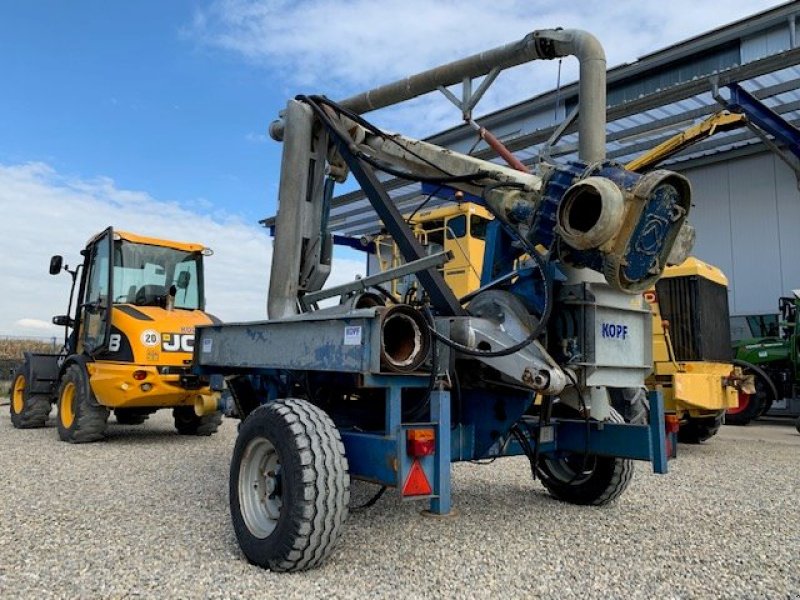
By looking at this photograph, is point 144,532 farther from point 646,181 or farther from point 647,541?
point 646,181

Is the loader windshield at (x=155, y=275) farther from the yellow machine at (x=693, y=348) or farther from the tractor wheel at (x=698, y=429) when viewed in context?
the tractor wheel at (x=698, y=429)

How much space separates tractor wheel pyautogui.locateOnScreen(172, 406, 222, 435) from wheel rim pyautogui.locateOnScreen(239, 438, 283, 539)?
5.47 m

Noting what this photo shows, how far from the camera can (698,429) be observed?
9539mm

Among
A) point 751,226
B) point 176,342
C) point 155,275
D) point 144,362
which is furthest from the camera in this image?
point 751,226

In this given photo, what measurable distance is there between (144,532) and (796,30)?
14231 millimetres

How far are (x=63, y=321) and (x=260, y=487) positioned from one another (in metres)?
6.86

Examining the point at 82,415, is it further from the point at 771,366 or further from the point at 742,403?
the point at 771,366

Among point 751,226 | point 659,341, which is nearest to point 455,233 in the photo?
point 659,341

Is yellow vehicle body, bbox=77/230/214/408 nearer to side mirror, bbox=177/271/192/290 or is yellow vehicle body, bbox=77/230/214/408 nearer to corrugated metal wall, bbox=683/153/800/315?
side mirror, bbox=177/271/192/290

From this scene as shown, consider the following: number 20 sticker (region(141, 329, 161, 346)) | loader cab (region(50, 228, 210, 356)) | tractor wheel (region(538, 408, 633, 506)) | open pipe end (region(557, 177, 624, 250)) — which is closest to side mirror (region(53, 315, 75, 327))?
loader cab (region(50, 228, 210, 356))

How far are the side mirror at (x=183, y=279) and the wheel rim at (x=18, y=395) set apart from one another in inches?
121

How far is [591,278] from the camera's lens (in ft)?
13.4

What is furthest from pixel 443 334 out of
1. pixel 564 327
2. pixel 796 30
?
pixel 796 30

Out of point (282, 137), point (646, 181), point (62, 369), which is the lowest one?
point (62, 369)
